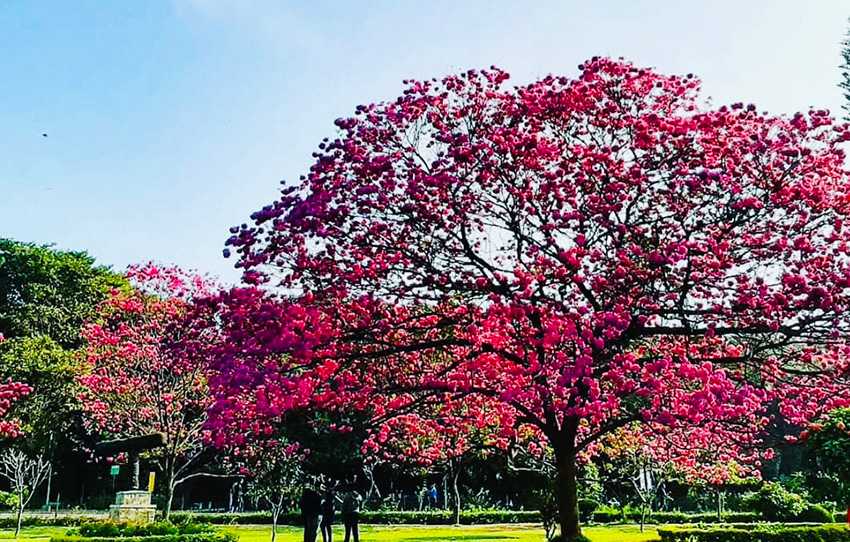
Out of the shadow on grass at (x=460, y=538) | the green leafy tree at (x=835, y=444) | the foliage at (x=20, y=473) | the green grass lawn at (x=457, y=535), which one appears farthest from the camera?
the foliage at (x=20, y=473)

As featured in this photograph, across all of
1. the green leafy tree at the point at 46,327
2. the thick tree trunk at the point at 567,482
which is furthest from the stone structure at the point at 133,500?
the green leafy tree at the point at 46,327

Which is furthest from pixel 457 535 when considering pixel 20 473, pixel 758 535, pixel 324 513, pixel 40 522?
pixel 40 522

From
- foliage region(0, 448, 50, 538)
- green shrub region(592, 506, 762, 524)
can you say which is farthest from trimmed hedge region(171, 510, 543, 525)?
foliage region(0, 448, 50, 538)

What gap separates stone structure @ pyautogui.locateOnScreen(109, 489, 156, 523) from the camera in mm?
17250

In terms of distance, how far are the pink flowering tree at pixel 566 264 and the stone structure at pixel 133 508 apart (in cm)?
605

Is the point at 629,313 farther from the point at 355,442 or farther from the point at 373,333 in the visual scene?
the point at 355,442

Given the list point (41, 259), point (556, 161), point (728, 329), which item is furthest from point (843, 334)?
point (41, 259)

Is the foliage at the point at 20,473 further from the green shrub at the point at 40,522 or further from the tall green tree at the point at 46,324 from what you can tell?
the tall green tree at the point at 46,324

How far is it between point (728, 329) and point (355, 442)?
22573 millimetres

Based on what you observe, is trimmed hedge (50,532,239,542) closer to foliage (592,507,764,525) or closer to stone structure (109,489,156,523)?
stone structure (109,489,156,523)

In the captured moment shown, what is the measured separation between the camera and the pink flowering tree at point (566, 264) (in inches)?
433

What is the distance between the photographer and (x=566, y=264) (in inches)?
439

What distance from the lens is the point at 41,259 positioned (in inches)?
1458

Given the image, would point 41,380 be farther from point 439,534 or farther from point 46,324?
point 439,534
